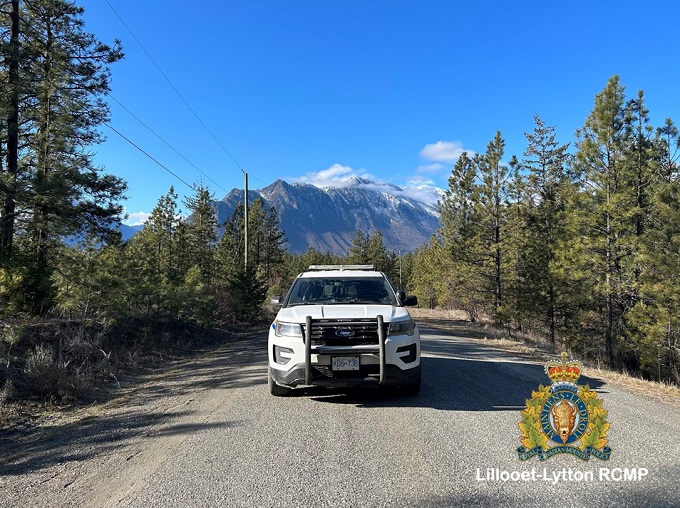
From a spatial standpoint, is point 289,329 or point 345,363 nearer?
point 345,363

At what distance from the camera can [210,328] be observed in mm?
16625

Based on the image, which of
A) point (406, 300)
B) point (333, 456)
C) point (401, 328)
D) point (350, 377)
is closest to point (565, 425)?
point (401, 328)

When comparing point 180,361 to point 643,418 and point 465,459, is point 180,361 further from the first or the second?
point 643,418

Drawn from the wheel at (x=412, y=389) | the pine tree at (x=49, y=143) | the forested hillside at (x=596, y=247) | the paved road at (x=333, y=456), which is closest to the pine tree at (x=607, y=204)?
the forested hillside at (x=596, y=247)

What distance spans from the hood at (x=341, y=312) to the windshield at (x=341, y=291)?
1.17ft

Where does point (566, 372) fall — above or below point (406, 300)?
below

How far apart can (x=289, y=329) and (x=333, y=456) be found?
2.13m

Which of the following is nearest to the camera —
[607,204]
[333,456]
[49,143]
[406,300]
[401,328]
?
[333,456]

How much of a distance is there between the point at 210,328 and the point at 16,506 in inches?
539

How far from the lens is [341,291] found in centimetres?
718

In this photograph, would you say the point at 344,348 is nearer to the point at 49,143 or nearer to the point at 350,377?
the point at 350,377

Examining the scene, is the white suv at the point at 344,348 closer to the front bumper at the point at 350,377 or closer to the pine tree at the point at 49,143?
the front bumper at the point at 350,377

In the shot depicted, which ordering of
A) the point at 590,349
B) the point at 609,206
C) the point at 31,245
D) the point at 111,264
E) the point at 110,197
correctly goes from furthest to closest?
the point at 590,349 < the point at 609,206 < the point at 110,197 < the point at 31,245 < the point at 111,264

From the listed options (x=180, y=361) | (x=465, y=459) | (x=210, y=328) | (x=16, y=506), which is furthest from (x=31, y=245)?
(x=465, y=459)
